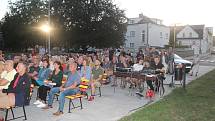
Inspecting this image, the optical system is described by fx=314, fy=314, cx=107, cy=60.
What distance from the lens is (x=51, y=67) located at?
12039 mm

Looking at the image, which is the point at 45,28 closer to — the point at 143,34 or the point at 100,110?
the point at 143,34

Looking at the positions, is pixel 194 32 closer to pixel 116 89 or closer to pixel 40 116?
pixel 116 89

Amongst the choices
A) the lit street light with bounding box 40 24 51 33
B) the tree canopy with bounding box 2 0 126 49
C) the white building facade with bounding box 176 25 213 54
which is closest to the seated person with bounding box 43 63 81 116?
the lit street light with bounding box 40 24 51 33

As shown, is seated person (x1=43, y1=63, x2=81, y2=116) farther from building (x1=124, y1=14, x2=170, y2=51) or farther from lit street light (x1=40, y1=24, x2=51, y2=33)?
building (x1=124, y1=14, x2=170, y2=51)

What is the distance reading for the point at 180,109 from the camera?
9.37 meters

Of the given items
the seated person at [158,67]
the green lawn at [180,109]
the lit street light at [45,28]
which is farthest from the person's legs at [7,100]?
the lit street light at [45,28]

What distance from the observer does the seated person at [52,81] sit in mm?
9469

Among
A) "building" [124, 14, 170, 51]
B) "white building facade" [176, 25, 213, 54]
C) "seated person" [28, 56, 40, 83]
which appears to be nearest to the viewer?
"seated person" [28, 56, 40, 83]

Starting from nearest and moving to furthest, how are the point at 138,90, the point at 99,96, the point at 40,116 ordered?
1. the point at 40,116
2. the point at 99,96
3. the point at 138,90

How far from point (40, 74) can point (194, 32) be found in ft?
275

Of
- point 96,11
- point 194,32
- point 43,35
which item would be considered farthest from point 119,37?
point 194,32

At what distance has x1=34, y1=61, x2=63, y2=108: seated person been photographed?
9469 mm

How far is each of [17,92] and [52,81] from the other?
1.97m

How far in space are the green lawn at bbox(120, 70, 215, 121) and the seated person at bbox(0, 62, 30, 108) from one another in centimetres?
256
